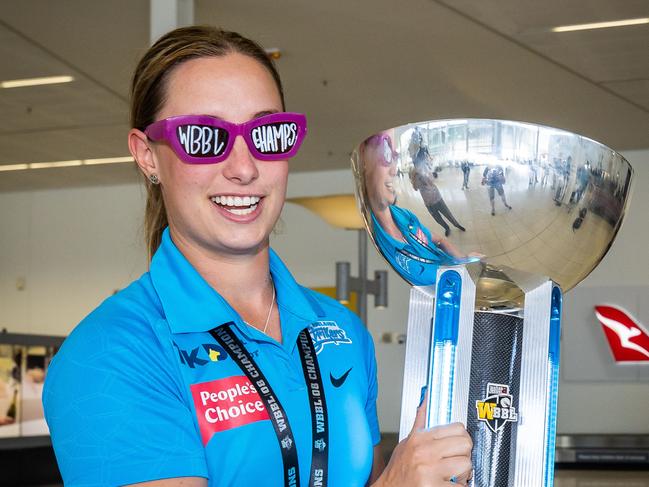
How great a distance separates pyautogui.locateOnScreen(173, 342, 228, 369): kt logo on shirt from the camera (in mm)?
1062

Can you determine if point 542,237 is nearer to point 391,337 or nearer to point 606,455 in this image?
point 606,455

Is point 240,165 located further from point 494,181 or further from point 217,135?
point 494,181

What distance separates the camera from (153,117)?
1188 millimetres

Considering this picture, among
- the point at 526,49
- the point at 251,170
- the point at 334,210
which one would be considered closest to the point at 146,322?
the point at 251,170

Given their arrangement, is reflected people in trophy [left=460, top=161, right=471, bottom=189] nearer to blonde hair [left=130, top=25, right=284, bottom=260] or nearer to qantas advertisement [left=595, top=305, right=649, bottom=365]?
blonde hair [left=130, top=25, right=284, bottom=260]

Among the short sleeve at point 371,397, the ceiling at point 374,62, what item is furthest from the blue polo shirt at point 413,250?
the ceiling at point 374,62

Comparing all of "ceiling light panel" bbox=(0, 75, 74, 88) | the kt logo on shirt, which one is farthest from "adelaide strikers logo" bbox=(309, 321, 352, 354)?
"ceiling light panel" bbox=(0, 75, 74, 88)

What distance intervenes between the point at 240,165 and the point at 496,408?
1.39 ft

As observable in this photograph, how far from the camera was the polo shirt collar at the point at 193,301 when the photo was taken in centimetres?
110

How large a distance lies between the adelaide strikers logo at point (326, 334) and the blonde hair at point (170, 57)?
0.31 meters

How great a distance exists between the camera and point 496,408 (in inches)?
37.3

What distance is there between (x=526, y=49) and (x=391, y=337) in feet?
15.6

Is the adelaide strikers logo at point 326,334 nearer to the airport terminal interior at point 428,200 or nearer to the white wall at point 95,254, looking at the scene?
the airport terminal interior at point 428,200

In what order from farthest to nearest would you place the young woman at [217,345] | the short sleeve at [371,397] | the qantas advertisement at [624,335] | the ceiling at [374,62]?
the qantas advertisement at [624,335]
the ceiling at [374,62]
the short sleeve at [371,397]
the young woman at [217,345]
